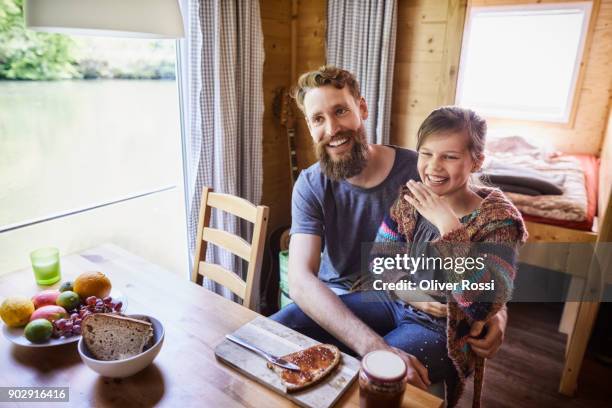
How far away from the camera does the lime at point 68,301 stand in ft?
Result: 3.64

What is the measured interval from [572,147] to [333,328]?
3.92m

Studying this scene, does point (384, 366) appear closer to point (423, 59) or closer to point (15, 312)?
point (15, 312)

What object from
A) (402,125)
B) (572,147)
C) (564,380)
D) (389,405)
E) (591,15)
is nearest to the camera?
(389,405)

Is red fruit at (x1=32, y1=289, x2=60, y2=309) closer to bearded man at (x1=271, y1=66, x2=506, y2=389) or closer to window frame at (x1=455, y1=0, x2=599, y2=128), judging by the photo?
bearded man at (x1=271, y1=66, x2=506, y2=389)

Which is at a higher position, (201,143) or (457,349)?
(201,143)

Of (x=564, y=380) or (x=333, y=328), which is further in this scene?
(x=564, y=380)

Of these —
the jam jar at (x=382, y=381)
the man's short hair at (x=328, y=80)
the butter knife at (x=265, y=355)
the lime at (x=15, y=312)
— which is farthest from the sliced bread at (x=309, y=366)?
the man's short hair at (x=328, y=80)

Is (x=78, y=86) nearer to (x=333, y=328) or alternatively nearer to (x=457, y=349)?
(x=333, y=328)

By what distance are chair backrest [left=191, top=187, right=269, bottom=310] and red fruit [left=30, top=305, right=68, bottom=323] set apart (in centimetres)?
55

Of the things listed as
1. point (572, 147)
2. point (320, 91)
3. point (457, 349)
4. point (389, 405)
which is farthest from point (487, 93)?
point (389, 405)

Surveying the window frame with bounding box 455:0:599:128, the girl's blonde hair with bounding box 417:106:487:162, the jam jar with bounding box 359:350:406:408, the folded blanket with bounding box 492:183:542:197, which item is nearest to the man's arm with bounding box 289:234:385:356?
the jam jar with bounding box 359:350:406:408

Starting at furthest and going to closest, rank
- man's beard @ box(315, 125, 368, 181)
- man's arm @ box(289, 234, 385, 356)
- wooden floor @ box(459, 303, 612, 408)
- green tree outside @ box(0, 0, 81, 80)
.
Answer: wooden floor @ box(459, 303, 612, 408)
green tree outside @ box(0, 0, 81, 80)
man's beard @ box(315, 125, 368, 181)
man's arm @ box(289, 234, 385, 356)

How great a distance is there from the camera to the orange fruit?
1152 millimetres

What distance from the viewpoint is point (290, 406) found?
86 cm
